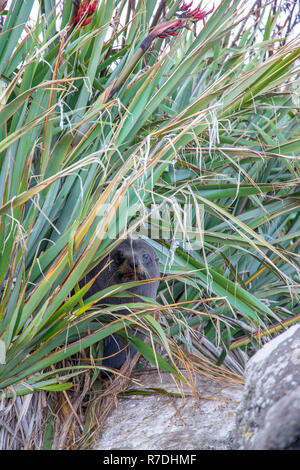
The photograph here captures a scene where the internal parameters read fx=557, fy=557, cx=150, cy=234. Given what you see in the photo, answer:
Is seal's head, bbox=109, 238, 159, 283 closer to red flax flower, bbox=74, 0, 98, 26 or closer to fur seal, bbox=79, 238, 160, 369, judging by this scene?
fur seal, bbox=79, 238, 160, 369

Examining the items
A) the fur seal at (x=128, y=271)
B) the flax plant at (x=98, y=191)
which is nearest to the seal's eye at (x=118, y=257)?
the fur seal at (x=128, y=271)

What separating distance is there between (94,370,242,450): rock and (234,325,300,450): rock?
23cm

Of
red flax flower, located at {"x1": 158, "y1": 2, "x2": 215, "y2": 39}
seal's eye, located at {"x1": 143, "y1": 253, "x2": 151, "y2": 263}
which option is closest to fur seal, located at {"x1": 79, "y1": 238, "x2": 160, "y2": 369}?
seal's eye, located at {"x1": 143, "y1": 253, "x2": 151, "y2": 263}

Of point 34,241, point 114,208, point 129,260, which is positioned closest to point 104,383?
point 129,260

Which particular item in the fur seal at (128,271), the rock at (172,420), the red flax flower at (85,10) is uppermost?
the red flax flower at (85,10)

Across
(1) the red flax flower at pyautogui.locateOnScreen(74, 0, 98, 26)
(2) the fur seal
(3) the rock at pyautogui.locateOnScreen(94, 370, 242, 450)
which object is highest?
(1) the red flax flower at pyautogui.locateOnScreen(74, 0, 98, 26)

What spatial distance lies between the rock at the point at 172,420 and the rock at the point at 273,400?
0.23 meters

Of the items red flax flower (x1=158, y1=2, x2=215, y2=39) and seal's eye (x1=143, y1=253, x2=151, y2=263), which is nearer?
red flax flower (x1=158, y1=2, x2=215, y2=39)

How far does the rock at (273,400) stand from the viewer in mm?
1000

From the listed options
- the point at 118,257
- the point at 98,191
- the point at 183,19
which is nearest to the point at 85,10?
the point at 183,19

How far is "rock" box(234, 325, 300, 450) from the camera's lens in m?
1.00

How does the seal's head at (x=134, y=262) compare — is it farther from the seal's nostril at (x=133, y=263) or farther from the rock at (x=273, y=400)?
the rock at (x=273, y=400)

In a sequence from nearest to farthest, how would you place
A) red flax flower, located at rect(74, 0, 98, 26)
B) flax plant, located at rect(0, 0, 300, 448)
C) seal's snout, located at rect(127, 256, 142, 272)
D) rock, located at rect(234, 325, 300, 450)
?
1. rock, located at rect(234, 325, 300, 450)
2. flax plant, located at rect(0, 0, 300, 448)
3. red flax flower, located at rect(74, 0, 98, 26)
4. seal's snout, located at rect(127, 256, 142, 272)

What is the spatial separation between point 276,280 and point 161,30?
4.72ft
